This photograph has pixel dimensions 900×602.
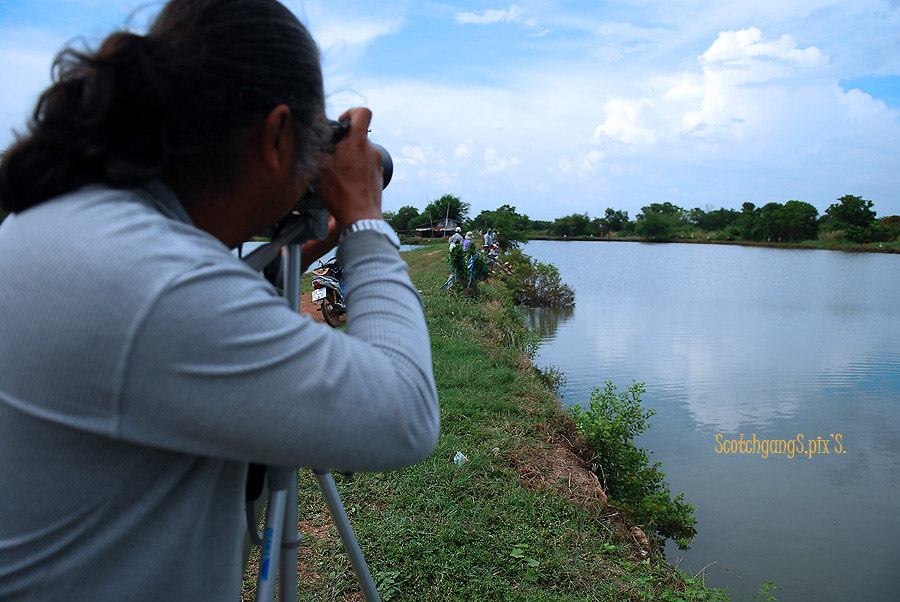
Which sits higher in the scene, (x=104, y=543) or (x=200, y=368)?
(x=200, y=368)

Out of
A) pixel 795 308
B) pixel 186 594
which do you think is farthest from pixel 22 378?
pixel 795 308

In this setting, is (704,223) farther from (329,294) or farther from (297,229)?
(297,229)

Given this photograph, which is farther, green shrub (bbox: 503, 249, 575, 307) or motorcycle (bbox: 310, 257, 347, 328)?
green shrub (bbox: 503, 249, 575, 307)

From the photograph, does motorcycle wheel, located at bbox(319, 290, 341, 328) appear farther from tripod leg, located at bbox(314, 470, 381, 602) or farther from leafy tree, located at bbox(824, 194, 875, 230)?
leafy tree, located at bbox(824, 194, 875, 230)

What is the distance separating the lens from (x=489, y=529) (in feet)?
8.14

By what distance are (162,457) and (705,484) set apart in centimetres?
484

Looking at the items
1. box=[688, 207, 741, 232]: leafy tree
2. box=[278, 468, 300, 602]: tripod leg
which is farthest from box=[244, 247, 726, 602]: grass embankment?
box=[688, 207, 741, 232]: leafy tree

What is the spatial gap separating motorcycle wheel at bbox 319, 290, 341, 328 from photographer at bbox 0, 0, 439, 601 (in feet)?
22.8

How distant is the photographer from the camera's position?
524mm

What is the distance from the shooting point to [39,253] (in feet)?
1.74

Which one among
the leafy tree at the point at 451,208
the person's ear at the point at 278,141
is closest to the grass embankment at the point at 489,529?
the person's ear at the point at 278,141

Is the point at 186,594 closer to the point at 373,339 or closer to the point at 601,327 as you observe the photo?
the point at 373,339

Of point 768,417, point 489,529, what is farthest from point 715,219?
point 489,529

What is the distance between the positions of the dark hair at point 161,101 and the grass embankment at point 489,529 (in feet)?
5.94
